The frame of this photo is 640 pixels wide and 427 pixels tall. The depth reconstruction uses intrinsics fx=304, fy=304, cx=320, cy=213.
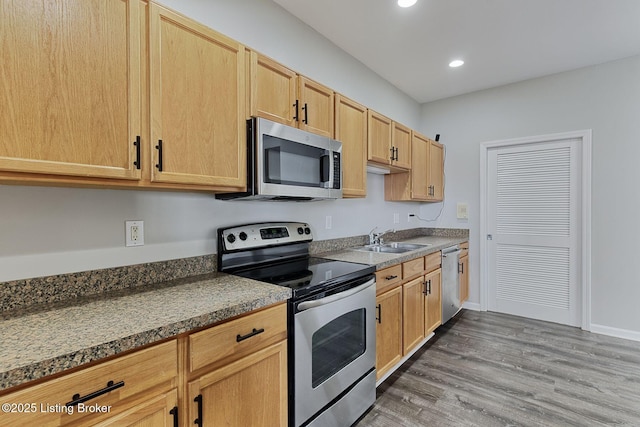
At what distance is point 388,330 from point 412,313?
412 mm

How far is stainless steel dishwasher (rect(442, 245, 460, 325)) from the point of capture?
10.2ft

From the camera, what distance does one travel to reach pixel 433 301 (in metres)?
2.88

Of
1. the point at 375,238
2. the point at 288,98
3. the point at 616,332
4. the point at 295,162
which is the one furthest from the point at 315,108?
the point at 616,332

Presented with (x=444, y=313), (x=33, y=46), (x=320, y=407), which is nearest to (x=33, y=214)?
(x=33, y=46)

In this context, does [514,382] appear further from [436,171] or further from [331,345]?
[436,171]

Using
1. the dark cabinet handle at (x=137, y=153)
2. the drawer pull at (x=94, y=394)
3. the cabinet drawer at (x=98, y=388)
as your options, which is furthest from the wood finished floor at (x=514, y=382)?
the dark cabinet handle at (x=137, y=153)

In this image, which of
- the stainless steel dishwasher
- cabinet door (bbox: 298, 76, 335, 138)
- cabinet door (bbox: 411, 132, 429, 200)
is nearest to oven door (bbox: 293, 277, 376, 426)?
cabinet door (bbox: 298, 76, 335, 138)

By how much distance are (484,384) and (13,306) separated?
276 centimetres

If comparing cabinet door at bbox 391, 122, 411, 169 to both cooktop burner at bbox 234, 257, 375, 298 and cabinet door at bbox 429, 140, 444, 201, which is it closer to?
cabinet door at bbox 429, 140, 444, 201

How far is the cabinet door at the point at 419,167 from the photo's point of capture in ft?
11.0

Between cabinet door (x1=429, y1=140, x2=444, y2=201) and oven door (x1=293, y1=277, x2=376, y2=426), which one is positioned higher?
cabinet door (x1=429, y1=140, x2=444, y2=201)

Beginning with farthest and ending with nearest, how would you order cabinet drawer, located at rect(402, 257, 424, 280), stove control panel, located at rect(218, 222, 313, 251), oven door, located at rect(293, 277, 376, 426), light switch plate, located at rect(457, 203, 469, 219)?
light switch plate, located at rect(457, 203, 469, 219) → cabinet drawer, located at rect(402, 257, 424, 280) → stove control panel, located at rect(218, 222, 313, 251) → oven door, located at rect(293, 277, 376, 426)

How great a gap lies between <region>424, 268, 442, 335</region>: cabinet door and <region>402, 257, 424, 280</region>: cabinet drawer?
0.16 metres

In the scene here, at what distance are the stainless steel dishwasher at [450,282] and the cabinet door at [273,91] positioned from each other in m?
2.18
